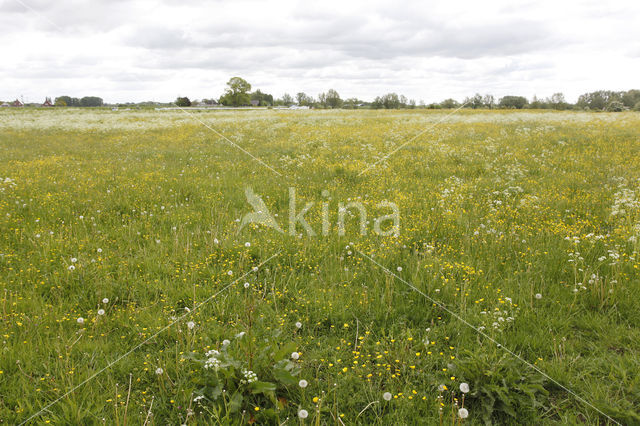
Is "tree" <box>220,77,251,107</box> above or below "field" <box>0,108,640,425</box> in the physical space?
above

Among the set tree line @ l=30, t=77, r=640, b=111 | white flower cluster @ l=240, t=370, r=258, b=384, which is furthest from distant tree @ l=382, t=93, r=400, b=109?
white flower cluster @ l=240, t=370, r=258, b=384

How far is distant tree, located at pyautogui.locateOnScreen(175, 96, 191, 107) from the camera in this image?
26.3 feet

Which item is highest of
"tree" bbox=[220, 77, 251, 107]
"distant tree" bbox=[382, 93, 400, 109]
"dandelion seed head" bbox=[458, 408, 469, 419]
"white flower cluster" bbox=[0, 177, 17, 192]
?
"distant tree" bbox=[382, 93, 400, 109]

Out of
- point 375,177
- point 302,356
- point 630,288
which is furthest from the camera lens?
point 375,177

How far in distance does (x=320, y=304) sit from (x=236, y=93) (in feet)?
37.3

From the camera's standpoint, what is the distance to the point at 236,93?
13.5 metres

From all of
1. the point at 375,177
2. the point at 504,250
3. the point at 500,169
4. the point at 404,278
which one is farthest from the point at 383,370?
the point at 500,169

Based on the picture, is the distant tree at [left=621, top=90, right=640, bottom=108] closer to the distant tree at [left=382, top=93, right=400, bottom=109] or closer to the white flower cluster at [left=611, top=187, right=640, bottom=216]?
the distant tree at [left=382, top=93, right=400, bottom=109]

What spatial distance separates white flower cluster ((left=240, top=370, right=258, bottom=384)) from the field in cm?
5

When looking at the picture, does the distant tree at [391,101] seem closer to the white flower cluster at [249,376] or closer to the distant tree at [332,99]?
the distant tree at [332,99]

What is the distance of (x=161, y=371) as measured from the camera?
2979mm

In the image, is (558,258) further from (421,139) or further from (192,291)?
(421,139)

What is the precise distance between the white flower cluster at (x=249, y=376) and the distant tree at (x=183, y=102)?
6719 millimetres

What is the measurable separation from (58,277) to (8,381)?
6.17 ft
